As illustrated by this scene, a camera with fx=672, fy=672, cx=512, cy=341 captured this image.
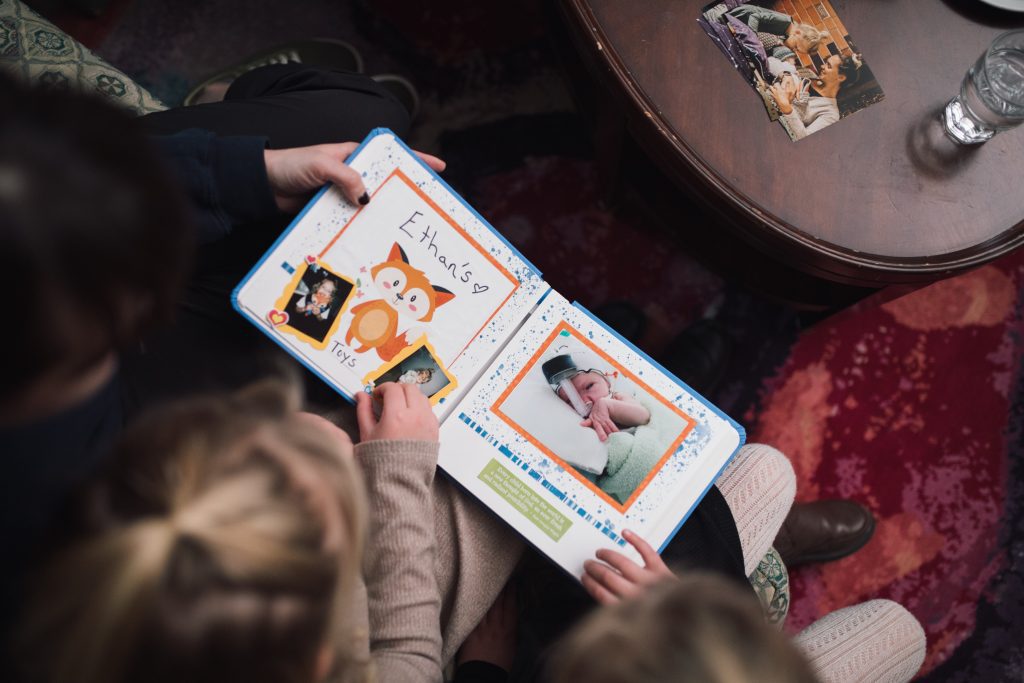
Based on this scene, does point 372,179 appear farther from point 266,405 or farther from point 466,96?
point 466,96

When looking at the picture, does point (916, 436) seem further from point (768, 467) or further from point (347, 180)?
point (347, 180)

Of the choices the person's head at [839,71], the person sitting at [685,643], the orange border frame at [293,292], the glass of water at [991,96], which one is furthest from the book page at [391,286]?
the glass of water at [991,96]

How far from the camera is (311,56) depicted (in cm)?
130

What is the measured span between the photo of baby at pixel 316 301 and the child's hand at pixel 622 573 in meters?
0.42

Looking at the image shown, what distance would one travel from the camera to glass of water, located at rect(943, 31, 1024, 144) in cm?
80

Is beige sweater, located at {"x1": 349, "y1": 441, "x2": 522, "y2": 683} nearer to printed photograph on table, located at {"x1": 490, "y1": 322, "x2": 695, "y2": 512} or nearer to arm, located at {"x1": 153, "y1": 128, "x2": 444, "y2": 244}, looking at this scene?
printed photograph on table, located at {"x1": 490, "y1": 322, "x2": 695, "y2": 512}

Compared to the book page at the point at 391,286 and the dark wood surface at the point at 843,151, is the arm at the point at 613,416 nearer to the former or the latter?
the book page at the point at 391,286

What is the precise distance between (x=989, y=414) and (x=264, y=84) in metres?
1.41

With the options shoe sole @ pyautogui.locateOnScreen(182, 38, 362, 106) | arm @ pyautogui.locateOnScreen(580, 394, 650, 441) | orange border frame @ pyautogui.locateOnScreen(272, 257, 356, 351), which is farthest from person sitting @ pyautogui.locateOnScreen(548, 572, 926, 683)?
shoe sole @ pyautogui.locateOnScreen(182, 38, 362, 106)

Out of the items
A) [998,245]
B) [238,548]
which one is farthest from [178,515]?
[998,245]

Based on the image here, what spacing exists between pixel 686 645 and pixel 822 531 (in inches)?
30.0

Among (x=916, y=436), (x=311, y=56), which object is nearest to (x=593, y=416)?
(x=916, y=436)

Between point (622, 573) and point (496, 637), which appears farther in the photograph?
point (496, 637)

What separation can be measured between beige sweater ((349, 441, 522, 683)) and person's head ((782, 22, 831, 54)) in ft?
2.19
